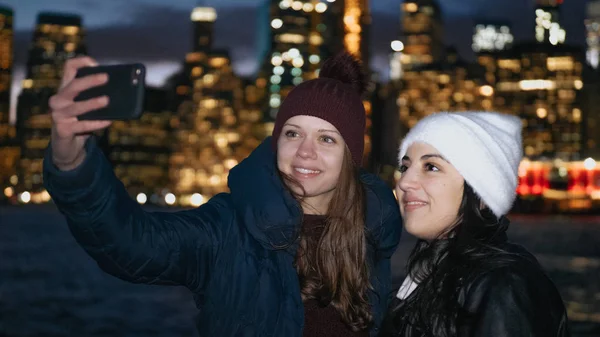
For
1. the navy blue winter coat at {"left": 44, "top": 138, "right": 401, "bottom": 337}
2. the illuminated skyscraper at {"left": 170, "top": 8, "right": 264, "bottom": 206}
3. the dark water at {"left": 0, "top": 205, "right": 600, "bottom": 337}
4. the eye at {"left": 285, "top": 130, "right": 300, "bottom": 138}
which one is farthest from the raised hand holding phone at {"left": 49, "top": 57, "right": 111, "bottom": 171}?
the illuminated skyscraper at {"left": 170, "top": 8, "right": 264, "bottom": 206}

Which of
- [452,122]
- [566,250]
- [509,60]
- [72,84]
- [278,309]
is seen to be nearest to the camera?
[72,84]

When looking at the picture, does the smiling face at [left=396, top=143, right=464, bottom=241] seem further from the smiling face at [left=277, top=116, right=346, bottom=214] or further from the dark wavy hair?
the smiling face at [left=277, top=116, right=346, bottom=214]

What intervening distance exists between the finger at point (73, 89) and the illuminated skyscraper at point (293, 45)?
553 ft

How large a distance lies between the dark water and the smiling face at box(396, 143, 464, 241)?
16.0 meters

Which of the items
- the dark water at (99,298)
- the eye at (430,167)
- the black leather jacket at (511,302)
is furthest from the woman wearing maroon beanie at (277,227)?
the dark water at (99,298)

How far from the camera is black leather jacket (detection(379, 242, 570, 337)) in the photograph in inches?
104

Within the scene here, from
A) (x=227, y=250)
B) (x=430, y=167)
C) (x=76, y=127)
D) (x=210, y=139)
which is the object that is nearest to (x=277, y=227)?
(x=227, y=250)

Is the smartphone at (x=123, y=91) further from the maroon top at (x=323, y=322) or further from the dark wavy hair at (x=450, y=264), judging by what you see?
the maroon top at (x=323, y=322)

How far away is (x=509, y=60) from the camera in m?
174

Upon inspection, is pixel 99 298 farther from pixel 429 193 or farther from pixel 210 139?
pixel 210 139

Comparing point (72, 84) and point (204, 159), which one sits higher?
point (72, 84)

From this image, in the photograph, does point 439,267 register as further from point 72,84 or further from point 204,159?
point 204,159

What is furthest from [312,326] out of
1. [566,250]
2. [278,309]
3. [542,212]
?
[542,212]

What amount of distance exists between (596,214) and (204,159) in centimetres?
7869
